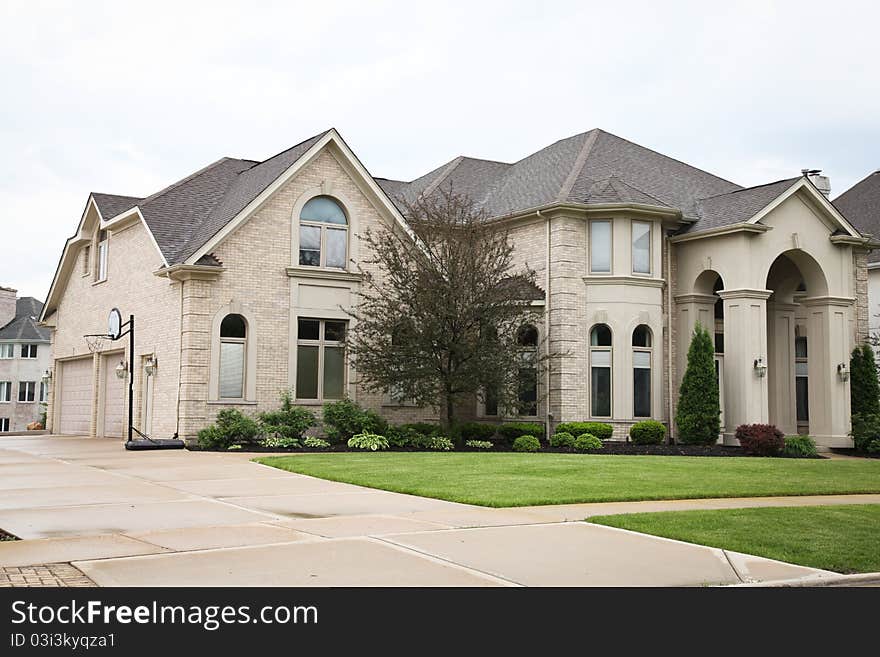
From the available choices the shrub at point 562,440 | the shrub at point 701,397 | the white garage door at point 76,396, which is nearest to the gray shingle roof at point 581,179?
the shrub at point 701,397

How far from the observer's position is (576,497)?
1280cm

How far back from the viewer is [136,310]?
26.6 m

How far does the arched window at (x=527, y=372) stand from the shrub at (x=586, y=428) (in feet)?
3.36

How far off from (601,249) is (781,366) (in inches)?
311

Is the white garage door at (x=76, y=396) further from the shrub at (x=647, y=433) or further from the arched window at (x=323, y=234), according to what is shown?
the shrub at (x=647, y=433)

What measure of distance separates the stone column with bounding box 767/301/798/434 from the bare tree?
30.4ft

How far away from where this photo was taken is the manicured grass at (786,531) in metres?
8.80

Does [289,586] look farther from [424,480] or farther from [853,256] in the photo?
[853,256]

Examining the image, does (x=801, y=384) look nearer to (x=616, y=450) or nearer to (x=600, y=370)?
(x=600, y=370)

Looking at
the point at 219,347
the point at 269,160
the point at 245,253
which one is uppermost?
the point at 269,160

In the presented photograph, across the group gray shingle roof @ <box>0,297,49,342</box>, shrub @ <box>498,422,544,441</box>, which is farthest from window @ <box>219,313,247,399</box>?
gray shingle roof @ <box>0,297,49,342</box>

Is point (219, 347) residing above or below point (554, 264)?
below

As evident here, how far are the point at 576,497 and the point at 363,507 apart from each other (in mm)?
2990
